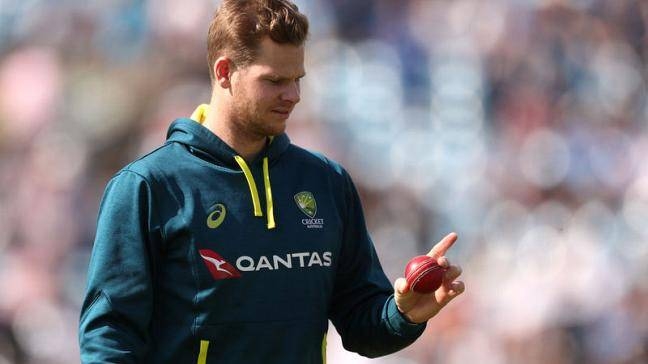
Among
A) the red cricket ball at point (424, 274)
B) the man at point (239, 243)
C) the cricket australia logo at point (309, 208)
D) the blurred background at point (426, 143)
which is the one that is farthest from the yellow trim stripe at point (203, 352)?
the blurred background at point (426, 143)

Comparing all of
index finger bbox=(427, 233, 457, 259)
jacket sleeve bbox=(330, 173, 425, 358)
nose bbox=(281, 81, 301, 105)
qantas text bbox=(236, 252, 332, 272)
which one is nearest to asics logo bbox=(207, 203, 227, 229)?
qantas text bbox=(236, 252, 332, 272)

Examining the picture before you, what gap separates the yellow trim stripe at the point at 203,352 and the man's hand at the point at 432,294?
566 mm

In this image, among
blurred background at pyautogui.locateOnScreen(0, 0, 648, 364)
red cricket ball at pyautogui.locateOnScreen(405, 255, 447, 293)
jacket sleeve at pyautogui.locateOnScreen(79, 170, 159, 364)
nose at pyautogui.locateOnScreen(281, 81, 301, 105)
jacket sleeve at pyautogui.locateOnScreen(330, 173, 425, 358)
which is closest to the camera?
→ jacket sleeve at pyautogui.locateOnScreen(79, 170, 159, 364)

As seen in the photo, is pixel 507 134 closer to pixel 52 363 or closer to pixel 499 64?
pixel 499 64

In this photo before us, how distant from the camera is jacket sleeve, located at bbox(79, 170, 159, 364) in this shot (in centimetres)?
317

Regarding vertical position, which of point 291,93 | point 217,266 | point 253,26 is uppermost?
point 253,26

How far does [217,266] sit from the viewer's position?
3.29m

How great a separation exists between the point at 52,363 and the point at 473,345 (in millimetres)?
2653

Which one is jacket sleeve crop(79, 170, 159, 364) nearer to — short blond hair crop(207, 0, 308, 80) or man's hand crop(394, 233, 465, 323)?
short blond hair crop(207, 0, 308, 80)

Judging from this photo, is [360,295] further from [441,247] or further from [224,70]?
[224,70]

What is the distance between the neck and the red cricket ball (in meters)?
0.60

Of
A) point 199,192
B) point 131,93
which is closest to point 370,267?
point 199,192

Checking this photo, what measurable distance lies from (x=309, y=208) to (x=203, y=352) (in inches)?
21.8

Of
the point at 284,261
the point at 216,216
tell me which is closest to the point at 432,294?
the point at 284,261
